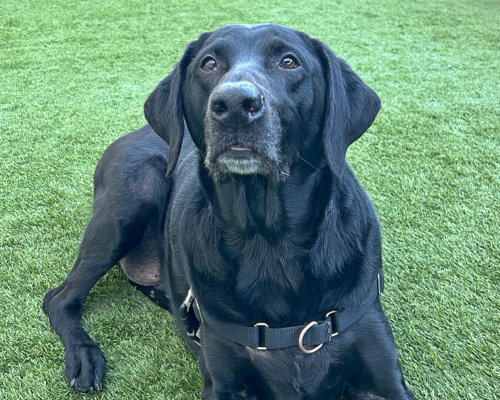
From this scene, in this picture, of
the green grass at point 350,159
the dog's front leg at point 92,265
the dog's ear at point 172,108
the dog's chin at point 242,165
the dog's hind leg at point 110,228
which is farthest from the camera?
the dog's hind leg at point 110,228

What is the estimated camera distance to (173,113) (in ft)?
6.69

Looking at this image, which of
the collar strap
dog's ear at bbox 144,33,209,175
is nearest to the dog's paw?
the collar strap

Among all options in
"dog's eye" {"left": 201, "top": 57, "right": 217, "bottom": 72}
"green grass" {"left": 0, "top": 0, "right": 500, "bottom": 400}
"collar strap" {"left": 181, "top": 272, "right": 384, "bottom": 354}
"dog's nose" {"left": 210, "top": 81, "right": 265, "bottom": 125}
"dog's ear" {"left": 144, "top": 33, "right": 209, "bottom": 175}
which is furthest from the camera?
"green grass" {"left": 0, "top": 0, "right": 500, "bottom": 400}

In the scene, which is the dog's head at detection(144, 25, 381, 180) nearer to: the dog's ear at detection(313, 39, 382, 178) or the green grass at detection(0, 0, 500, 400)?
the dog's ear at detection(313, 39, 382, 178)

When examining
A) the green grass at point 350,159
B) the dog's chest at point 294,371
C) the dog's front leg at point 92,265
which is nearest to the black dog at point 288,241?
the dog's chest at point 294,371

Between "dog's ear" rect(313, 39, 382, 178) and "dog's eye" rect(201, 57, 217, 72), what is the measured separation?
0.43 m

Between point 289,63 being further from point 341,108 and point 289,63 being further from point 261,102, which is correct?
point 261,102

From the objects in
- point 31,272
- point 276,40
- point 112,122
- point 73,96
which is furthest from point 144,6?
point 276,40

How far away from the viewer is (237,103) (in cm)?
150

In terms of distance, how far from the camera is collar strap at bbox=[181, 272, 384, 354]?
178cm

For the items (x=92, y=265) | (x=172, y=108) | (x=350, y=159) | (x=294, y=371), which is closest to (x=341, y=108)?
(x=172, y=108)

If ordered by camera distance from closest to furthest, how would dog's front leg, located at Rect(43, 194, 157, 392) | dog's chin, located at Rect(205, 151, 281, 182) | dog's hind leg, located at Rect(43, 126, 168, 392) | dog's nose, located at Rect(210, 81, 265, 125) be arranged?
1. dog's nose, located at Rect(210, 81, 265, 125)
2. dog's chin, located at Rect(205, 151, 281, 182)
3. dog's front leg, located at Rect(43, 194, 157, 392)
4. dog's hind leg, located at Rect(43, 126, 168, 392)

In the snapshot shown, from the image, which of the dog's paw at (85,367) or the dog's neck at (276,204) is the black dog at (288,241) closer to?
the dog's neck at (276,204)

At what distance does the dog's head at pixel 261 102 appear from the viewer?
1.59 metres
